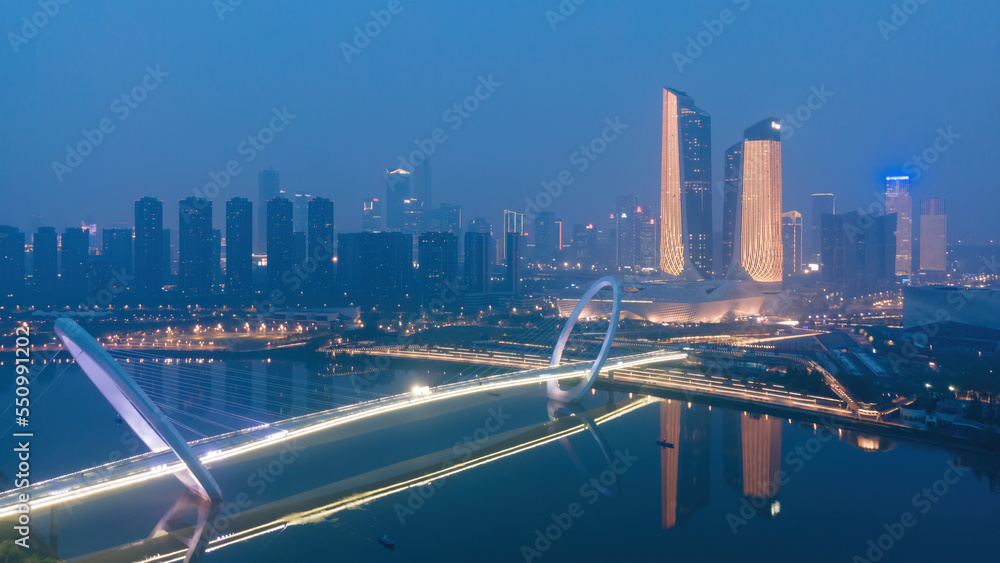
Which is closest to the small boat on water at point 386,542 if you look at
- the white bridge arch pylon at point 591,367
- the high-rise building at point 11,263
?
the white bridge arch pylon at point 591,367

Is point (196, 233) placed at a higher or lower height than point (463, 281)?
higher

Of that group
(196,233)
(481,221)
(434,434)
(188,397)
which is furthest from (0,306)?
(481,221)

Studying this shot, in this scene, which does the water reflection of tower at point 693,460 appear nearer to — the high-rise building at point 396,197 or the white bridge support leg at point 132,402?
the white bridge support leg at point 132,402

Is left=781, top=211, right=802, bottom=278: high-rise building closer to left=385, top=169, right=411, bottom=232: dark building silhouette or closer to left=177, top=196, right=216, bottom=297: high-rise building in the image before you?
left=385, top=169, right=411, bottom=232: dark building silhouette

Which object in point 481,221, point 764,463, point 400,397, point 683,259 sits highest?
point 481,221

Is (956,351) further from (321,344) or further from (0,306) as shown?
(0,306)

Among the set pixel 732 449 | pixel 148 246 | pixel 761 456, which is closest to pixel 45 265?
pixel 148 246

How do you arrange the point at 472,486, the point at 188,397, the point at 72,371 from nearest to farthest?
the point at 472,486
the point at 188,397
the point at 72,371
